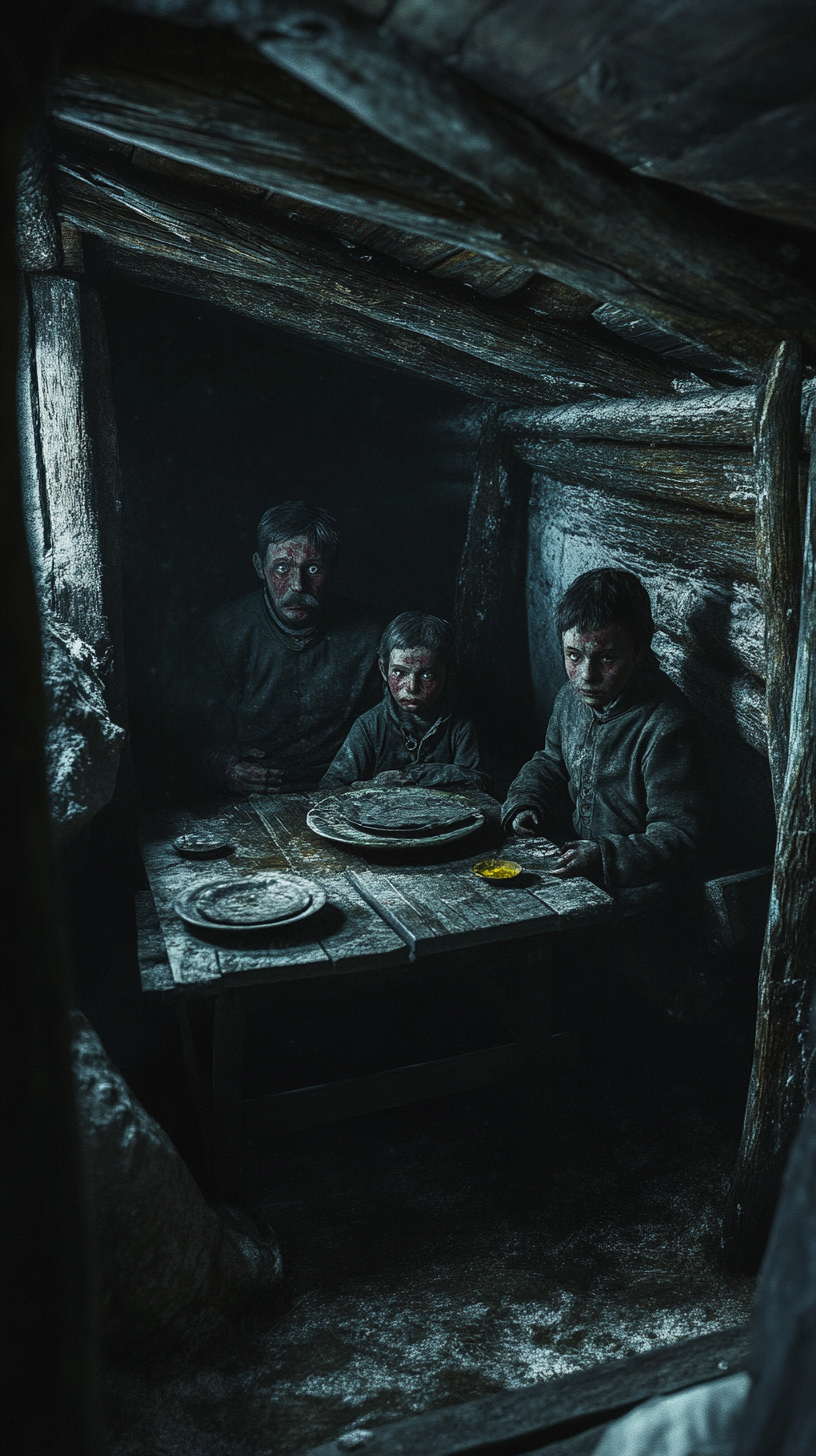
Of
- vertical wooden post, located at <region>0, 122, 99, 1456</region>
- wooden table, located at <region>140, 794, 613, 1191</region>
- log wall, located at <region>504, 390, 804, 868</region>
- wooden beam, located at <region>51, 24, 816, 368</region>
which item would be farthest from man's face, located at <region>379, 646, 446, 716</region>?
vertical wooden post, located at <region>0, 122, 99, 1456</region>

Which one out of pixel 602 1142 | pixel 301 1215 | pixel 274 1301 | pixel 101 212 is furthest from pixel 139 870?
pixel 101 212

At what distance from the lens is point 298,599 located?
191 inches

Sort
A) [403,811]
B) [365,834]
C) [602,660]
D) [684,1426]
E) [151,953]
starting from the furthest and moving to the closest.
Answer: [602,660], [403,811], [365,834], [151,953], [684,1426]

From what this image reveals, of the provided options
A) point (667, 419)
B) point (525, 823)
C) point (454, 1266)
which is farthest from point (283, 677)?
point (454, 1266)

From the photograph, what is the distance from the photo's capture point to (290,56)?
1.41m

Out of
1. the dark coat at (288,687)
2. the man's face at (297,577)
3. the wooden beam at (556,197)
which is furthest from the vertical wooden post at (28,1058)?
the dark coat at (288,687)

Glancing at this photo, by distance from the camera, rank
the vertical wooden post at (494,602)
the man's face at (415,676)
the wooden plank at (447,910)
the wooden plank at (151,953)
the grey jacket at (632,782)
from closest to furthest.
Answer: the wooden plank at (151,953)
the wooden plank at (447,910)
the grey jacket at (632,782)
the man's face at (415,676)
the vertical wooden post at (494,602)

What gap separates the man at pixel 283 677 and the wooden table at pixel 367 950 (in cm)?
156

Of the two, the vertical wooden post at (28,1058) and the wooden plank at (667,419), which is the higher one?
the wooden plank at (667,419)

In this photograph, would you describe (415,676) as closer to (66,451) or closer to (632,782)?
(632,782)

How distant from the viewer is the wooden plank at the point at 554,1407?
1.74 meters

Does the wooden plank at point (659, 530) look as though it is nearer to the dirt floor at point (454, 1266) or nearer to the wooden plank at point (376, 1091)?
the wooden plank at point (376, 1091)

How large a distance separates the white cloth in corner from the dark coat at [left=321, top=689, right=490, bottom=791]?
117 inches

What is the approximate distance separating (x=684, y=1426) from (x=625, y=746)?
2548mm
